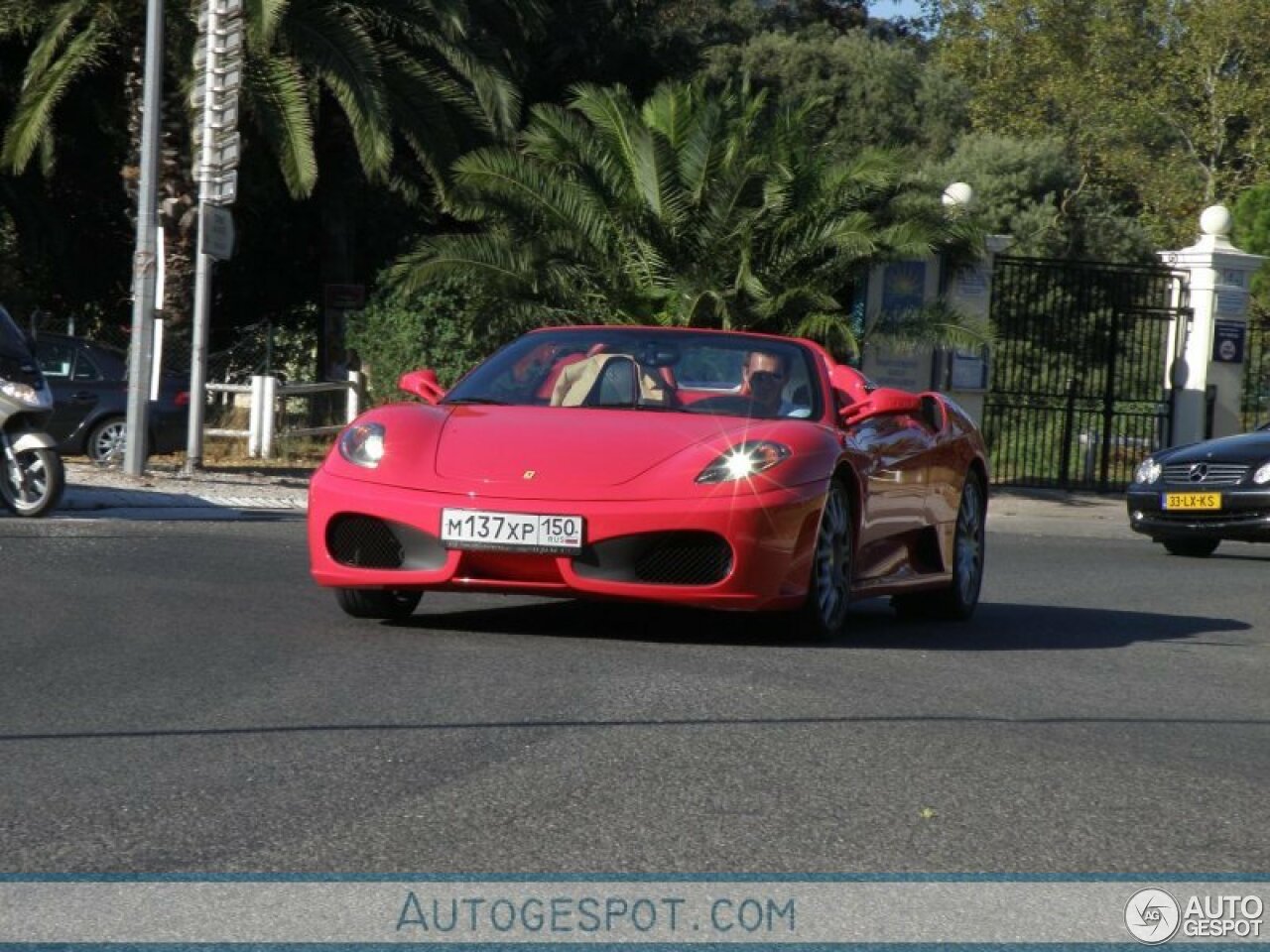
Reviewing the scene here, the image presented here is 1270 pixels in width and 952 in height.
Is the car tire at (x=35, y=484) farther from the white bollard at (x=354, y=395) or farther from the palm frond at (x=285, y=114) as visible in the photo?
the white bollard at (x=354, y=395)

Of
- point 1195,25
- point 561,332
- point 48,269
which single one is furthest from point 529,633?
point 1195,25

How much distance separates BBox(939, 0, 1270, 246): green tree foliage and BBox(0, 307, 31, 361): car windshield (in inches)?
1538

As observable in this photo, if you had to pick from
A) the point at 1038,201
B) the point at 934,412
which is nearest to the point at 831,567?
the point at 934,412

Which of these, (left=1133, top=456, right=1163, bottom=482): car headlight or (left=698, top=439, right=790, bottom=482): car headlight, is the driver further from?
(left=1133, top=456, right=1163, bottom=482): car headlight

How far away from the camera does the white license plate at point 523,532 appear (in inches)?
340

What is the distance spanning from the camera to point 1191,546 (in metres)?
19.5

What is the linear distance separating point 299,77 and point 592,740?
19452mm

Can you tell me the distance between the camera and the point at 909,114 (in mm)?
62000

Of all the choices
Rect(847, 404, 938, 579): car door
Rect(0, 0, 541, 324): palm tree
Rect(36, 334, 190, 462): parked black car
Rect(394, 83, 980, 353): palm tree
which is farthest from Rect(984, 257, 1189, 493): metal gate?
Rect(847, 404, 938, 579): car door

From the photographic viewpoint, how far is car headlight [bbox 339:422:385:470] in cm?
907

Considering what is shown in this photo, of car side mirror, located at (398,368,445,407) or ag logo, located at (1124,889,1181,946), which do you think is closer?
ag logo, located at (1124,889,1181,946)

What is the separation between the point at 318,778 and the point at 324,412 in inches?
883

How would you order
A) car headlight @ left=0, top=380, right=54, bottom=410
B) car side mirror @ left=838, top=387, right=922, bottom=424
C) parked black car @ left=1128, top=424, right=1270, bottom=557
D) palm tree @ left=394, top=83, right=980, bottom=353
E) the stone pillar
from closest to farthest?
car side mirror @ left=838, top=387, right=922, bottom=424 < car headlight @ left=0, top=380, right=54, bottom=410 < parked black car @ left=1128, top=424, right=1270, bottom=557 < palm tree @ left=394, top=83, right=980, bottom=353 < the stone pillar

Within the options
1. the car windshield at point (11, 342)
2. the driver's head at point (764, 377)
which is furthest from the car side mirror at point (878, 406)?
the car windshield at point (11, 342)
